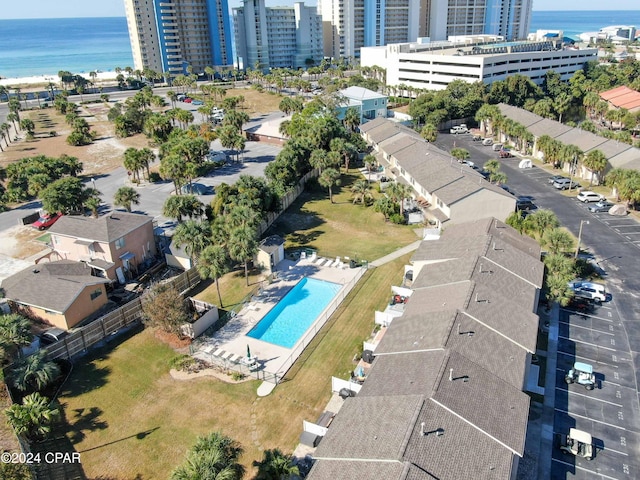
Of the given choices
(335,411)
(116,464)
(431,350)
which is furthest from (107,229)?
(431,350)

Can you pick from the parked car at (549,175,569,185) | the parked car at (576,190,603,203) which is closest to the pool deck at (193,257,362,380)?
the parked car at (576,190,603,203)

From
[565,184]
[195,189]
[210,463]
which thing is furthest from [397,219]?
[210,463]

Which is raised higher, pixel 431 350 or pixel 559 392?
pixel 431 350

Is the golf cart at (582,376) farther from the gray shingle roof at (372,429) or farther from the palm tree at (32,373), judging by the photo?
the palm tree at (32,373)

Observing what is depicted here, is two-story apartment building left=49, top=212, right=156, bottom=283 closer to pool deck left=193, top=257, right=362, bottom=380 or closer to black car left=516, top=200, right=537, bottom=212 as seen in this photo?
pool deck left=193, top=257, right=362, bottom=380

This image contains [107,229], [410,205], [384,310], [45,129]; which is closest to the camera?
[384,310]

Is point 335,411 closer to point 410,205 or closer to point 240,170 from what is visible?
point 410,205

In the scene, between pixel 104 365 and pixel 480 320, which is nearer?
pixel 480 320
